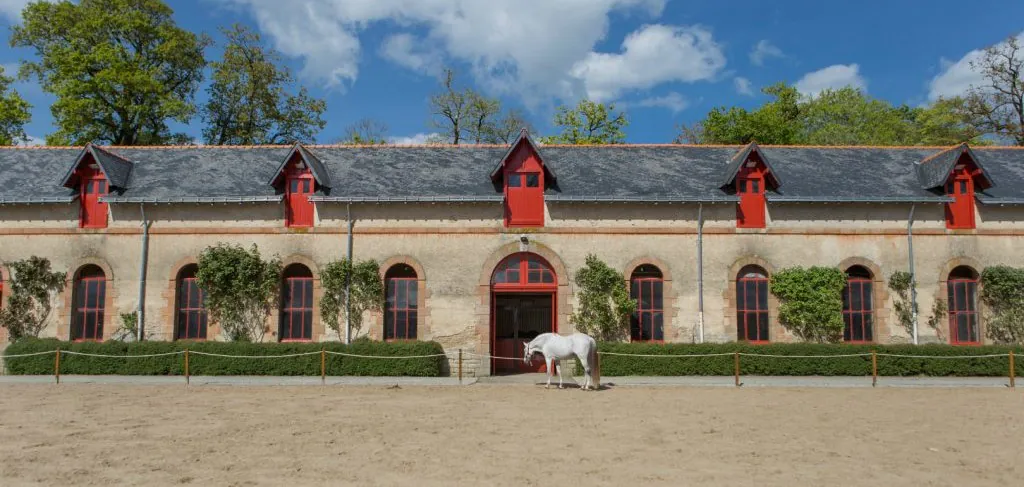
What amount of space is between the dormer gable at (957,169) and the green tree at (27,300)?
26.8 metres

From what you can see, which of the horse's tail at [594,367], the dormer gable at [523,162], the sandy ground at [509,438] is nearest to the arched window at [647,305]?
the horse's tail at [594,367]

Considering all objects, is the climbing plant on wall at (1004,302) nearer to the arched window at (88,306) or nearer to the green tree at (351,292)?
the green tree at (351,292)

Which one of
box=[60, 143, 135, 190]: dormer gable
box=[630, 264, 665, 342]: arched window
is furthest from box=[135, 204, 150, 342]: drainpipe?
box=[630, 264, 665, 342]: arched window

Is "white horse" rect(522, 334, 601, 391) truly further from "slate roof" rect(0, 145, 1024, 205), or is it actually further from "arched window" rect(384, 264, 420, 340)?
"slate roof" rect(0, 145, 1024, 205)

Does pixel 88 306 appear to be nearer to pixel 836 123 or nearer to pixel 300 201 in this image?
pixel 300 201

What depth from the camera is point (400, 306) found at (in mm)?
19031

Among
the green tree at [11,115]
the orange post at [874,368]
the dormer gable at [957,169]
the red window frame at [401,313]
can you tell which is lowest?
the orange post at [874,368]

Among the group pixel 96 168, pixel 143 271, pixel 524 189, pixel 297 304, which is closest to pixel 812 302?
pixel 524 189

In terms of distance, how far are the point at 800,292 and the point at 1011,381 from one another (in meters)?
5.20

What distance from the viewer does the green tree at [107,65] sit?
30734mm

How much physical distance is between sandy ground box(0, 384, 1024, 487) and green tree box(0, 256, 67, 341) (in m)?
5.44

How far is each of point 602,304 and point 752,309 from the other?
15.0 ft

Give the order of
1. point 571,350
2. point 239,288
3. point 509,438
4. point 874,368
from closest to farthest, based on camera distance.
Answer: point 509,438 → point 571,350 → point 874,368 → point 239,288

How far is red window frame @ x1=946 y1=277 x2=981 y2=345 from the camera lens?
19.0 metres
